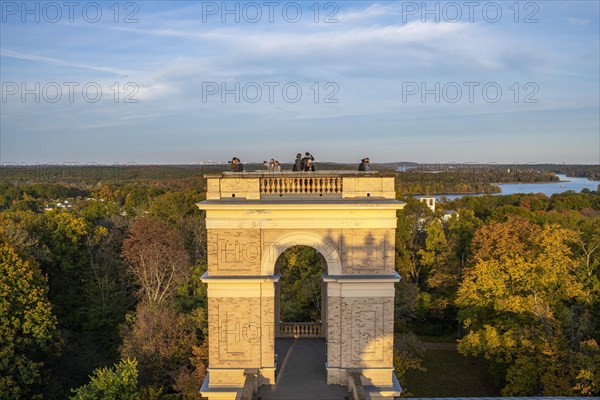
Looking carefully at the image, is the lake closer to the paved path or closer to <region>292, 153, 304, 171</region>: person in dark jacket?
the paved path

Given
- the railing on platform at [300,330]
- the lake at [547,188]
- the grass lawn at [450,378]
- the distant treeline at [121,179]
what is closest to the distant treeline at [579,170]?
the lake at [547,188]

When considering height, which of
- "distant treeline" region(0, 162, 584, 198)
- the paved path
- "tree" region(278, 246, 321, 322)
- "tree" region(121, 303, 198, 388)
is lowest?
"tree" region(121, 303, 198, 388)

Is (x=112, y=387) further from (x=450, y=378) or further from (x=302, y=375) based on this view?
(x=450, y=378)

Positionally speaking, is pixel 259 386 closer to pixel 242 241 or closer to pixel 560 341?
pixel 242 241

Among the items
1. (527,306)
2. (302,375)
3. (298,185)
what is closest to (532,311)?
(527,306)

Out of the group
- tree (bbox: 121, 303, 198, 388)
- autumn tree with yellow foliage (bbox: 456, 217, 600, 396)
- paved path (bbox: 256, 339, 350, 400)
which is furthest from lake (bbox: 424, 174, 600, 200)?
paved path (bbox: 256, 339, 350, 400)

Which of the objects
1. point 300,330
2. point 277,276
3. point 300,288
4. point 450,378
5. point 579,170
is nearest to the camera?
point 277,276
